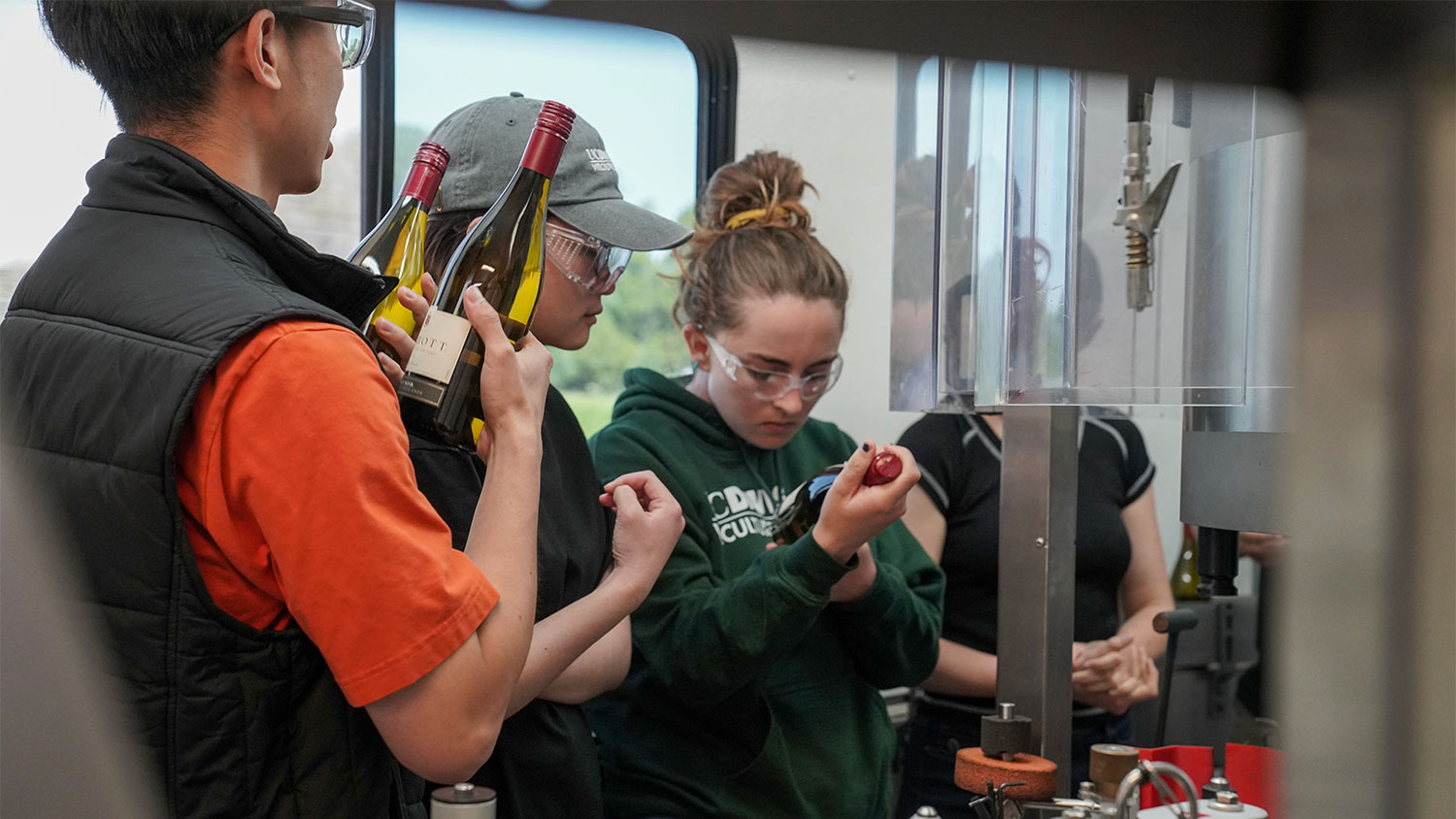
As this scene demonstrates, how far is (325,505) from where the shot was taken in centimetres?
65

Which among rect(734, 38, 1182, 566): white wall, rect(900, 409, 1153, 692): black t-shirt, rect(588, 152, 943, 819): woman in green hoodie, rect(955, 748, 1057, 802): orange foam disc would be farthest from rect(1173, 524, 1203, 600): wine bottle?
rect(955, 748, 1057, 802): orange foam disc

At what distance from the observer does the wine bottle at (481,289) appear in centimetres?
90

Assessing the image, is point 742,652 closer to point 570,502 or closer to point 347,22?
point 570,502

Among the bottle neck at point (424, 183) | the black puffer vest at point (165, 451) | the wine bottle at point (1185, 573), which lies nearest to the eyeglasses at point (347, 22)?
the black puffer vest at point (165, 451)

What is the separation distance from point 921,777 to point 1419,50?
1.86m

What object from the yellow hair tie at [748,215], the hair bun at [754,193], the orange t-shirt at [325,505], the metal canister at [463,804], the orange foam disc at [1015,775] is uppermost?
the hair bun at [754,193]

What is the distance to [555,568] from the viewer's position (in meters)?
1.14

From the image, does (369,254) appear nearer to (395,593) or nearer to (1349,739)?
(395,593)

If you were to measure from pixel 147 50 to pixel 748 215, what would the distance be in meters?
1.07

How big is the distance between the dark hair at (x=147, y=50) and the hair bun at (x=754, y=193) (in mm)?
1040

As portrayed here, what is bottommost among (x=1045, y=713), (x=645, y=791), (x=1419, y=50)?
(x=645, y=791)

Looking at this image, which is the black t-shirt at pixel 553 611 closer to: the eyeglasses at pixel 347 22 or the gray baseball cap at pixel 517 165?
the gray baseball cap at pixel 517 165

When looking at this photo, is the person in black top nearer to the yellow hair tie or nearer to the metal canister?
the yellow hair tie

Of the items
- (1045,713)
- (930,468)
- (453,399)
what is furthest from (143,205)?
(930,468)
